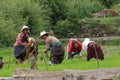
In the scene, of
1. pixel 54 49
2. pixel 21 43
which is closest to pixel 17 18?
pixel 21 43

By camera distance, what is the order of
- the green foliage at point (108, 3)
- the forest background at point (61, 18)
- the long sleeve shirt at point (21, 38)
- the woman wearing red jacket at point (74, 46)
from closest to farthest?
the long sleeve shirt at point (21, 38)
the woman wearing red jacket at point (74, 46)
the forest background at point (61, 18)
the green foliage at point (108, 3)

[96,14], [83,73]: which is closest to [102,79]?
[83,73]

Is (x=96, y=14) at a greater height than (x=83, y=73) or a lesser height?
greater

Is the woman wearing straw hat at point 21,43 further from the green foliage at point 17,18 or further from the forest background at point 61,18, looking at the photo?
the forest background at point 61,18

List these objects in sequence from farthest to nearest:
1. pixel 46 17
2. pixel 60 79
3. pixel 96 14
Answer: pixel 96 14 < pixel 46 17 < pixel 60 79

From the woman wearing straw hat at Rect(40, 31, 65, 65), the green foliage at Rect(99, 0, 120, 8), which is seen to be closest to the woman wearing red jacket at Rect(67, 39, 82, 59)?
the woman wearing straw hat at Rect(40, 31, 65, 65)

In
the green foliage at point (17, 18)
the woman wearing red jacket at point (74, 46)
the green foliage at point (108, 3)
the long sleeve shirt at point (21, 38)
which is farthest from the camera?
the green foliage at point (108, 3)

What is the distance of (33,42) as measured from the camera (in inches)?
786

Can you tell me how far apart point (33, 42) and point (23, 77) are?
24.6 feet

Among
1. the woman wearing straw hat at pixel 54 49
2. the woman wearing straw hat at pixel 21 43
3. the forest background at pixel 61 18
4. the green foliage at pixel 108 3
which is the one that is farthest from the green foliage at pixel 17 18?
the woman wearing straw hat at pixel 54 49

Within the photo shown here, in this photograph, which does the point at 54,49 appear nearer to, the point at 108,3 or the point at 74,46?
the point at 74,46

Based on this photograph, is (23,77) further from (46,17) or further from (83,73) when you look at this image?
(46,17)

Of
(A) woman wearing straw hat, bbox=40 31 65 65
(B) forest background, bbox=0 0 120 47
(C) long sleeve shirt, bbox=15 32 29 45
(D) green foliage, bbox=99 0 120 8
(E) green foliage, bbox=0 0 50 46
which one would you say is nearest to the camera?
(A) woman wearing straw hat, bbox=40 31 65 65

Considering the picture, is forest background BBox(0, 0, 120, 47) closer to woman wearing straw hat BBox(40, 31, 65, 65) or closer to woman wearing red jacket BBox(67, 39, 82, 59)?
woman wearing red jacket BBox(67, 39, 82, 59)
